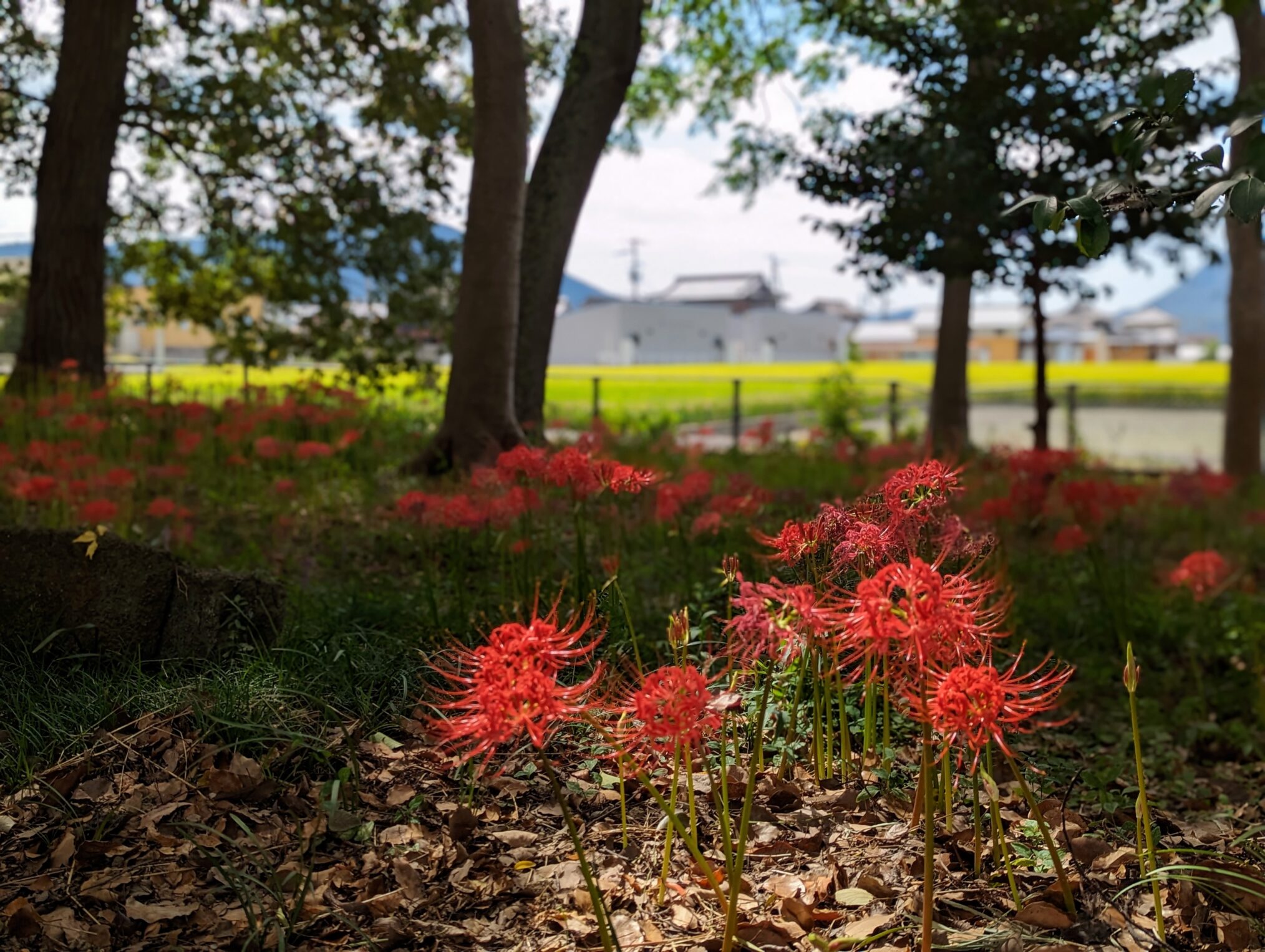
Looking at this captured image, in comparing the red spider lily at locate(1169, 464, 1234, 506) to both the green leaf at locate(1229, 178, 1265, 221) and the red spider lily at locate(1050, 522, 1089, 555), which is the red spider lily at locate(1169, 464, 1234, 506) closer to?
the red spider lily at locate(1050, 522, 1089, 555)

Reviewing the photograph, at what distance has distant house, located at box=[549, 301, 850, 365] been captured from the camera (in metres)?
71.9

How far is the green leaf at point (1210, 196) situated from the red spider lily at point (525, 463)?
212cm

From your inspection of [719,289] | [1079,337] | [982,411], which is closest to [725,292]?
[719,289]

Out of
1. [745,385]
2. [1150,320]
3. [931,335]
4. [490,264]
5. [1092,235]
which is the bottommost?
[745,385]

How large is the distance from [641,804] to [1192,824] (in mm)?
1643

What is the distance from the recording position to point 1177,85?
2.35 m

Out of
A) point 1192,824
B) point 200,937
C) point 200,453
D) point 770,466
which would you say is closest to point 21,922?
point 200,937

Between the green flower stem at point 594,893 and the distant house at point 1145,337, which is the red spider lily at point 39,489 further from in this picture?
the distant house at point 1145,337

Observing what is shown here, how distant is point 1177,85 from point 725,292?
99.8 m

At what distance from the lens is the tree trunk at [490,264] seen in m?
7.39

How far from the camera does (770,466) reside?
9547 mm

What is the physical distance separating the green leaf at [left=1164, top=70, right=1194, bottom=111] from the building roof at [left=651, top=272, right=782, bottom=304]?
9444 cm

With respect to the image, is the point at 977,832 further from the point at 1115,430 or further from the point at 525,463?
the point at 1115,430

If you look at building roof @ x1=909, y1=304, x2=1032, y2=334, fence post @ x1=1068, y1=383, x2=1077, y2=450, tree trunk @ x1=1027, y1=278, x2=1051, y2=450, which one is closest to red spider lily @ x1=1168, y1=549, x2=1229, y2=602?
tree trunk @ x1=1027, y1=278, x2=1051, y2=450
